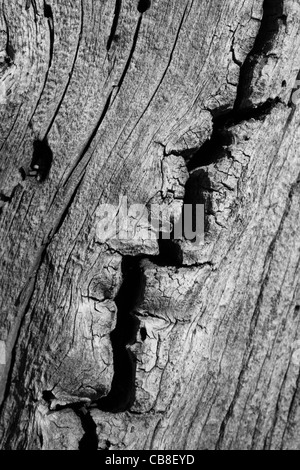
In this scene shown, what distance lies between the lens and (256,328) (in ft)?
6.86

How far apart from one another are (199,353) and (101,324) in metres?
A: 0.39

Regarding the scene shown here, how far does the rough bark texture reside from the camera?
1.89m

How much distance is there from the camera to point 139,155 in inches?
74.7

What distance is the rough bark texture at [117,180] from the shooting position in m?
1.89

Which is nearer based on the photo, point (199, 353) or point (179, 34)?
point (179, 34)

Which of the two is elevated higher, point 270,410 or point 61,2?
point 61,2

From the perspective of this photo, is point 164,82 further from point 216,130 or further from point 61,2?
point 61,2

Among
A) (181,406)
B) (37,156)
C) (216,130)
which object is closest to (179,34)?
(216,130)

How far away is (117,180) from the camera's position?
1900mm

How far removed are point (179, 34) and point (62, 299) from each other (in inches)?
39.3

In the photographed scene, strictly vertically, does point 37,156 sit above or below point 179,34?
below
